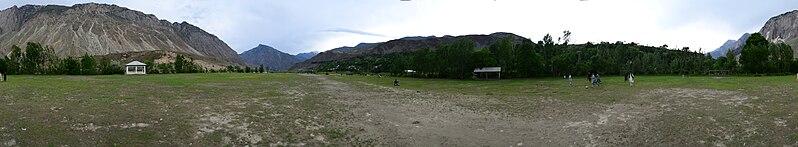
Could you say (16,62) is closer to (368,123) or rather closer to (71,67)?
(71,67)

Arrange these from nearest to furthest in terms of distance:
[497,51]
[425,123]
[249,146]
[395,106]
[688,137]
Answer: [249,146] < [688,137] < [425,123] < [395,106] < [497,51]

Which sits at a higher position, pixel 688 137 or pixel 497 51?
pixel 497 51

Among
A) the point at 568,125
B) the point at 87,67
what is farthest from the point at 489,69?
the point at 87,67

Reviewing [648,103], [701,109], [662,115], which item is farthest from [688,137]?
[648,103]

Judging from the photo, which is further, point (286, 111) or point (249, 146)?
point (286, 111)

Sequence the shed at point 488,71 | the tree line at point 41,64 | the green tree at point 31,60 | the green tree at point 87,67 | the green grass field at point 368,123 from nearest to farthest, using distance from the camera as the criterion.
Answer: the green grass field at point 368,123 → the shed at point 488,71 → the tree line at point 41,64 → the green tree at point 31,60 → the green tree at point 87,67

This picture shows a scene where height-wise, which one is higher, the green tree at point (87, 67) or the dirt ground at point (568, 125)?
the green tree at point (87, 67)

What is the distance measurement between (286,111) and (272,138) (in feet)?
20.7

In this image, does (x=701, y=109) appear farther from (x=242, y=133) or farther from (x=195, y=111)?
(x=195, y=111)

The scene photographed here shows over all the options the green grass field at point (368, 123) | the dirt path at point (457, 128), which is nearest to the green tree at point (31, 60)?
the green grass field at point (368, 123)

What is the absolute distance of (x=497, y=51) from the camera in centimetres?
8025

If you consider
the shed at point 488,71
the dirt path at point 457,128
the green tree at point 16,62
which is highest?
the green tree at point 16,62

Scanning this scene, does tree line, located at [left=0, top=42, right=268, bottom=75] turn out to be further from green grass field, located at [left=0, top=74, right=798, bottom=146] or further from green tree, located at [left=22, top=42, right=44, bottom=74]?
green grass field, located at [left=0, top=74, right=798, bottom=146]

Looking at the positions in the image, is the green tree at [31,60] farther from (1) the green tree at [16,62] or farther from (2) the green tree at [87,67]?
(2) the green tree at [87,67]
